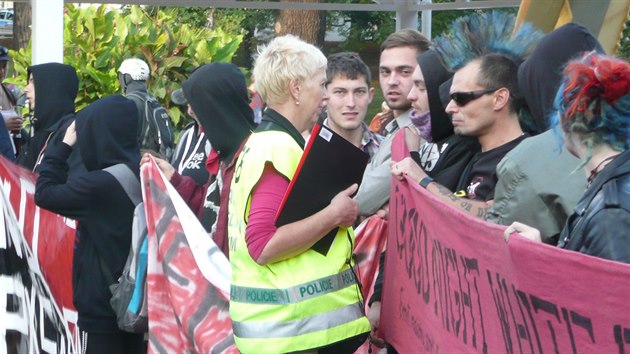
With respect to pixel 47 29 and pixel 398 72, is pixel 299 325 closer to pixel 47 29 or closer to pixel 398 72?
pixel 398 72

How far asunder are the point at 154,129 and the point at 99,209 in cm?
388

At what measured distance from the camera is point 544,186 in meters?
3.54

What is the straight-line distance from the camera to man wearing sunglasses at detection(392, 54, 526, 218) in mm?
4250

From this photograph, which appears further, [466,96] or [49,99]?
[49,99]

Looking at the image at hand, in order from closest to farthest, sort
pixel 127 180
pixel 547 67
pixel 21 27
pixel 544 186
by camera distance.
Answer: pixel 544 186
pixel 547 67
pixel 127 180
pixel 21 27

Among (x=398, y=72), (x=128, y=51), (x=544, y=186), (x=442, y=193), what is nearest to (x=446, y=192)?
(x=442, y=193)

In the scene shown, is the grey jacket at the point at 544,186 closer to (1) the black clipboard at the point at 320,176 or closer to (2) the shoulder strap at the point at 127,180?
(1) the black clipboard at the point at 320,176

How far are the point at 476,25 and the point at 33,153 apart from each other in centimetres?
458

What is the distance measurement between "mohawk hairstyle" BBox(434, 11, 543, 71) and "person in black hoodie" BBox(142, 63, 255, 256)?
127 cm

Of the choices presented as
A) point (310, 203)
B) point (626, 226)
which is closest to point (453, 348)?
point (310, 203)

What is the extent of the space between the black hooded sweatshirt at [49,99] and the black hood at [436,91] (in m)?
3.88

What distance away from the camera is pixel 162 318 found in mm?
5395

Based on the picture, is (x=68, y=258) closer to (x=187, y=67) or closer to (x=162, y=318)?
(x=162, y=318)

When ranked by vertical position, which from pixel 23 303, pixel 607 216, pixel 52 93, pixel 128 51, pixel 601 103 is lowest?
pixel 23 303
